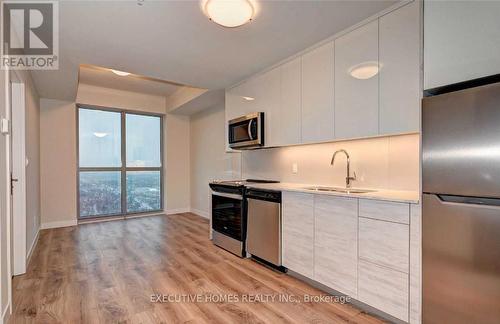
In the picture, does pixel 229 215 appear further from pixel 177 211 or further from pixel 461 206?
pixel 177 211

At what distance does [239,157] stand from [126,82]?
2622 millimetres

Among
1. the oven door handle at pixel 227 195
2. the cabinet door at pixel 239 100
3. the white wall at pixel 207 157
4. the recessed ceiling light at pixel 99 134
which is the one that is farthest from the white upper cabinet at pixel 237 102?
the recessed ceiling light at pixel 99 134

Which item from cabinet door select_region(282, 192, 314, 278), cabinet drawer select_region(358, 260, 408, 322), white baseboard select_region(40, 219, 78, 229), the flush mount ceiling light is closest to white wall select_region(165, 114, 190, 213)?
white baseboard select_region(40, 219, 78, 229)

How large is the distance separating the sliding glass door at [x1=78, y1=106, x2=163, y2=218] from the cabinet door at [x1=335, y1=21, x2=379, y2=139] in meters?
4.85

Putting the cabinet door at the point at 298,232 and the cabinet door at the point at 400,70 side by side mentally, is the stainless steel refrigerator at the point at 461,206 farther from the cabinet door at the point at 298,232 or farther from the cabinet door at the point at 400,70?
the cabinet door at the point at 298,232

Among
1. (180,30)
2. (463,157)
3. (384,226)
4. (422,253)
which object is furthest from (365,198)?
(180,30)

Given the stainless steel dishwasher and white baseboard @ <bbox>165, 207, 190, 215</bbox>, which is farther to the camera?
white baseboard @ <bbox>165, 207, 190, 215</bbox>

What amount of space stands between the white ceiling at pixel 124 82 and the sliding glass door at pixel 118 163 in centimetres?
65

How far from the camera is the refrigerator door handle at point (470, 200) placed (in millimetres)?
1397

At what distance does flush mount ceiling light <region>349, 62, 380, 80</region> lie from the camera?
88.6 inches

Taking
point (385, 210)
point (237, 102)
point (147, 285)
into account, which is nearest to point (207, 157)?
point (237, 102)

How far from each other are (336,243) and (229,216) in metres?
1.69

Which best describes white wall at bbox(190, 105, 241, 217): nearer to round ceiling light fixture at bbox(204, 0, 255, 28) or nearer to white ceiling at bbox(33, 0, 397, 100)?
white ceiling at bbox(33, 0, 397, 100)

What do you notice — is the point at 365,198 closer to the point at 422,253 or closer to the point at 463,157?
the point at 422,253
